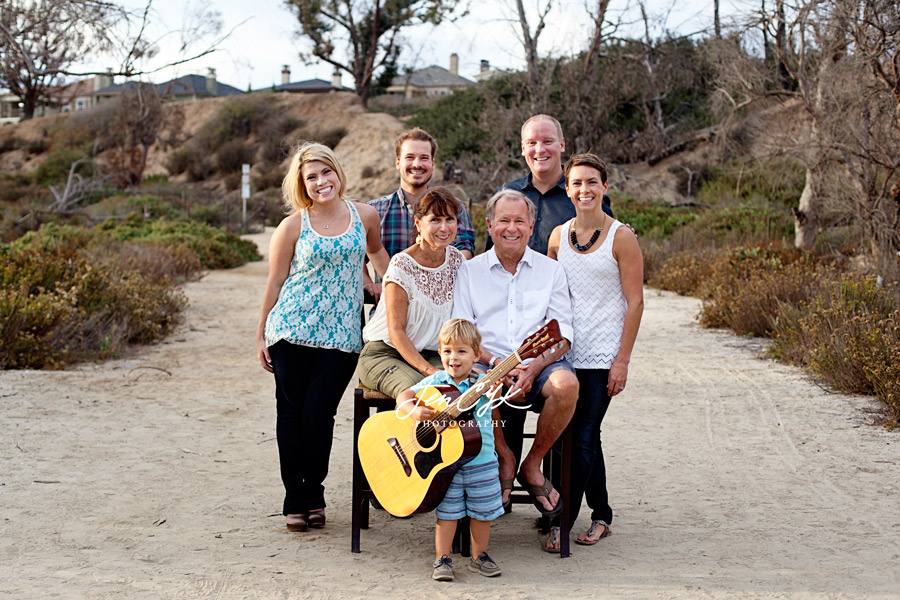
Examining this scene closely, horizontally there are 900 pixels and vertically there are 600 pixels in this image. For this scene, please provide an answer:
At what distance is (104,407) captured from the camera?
7445 mm

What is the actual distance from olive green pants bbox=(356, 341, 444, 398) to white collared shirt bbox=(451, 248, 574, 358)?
0.31 meters

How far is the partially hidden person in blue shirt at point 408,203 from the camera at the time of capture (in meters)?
5.00

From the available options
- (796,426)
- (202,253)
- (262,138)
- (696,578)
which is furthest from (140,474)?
(262,138)

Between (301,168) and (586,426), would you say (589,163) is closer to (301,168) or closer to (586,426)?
(586,426)

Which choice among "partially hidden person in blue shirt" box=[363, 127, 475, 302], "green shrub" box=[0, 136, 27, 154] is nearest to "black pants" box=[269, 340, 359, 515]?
"partially hidden person in blue shirt" box=[363, 127, 475, 302]

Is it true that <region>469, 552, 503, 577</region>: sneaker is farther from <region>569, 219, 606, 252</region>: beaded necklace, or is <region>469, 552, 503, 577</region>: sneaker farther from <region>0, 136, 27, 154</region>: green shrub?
<region>0, 136, 27, 154</region>: green shrub

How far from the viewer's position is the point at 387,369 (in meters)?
4.44

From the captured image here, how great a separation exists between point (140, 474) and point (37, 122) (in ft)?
168

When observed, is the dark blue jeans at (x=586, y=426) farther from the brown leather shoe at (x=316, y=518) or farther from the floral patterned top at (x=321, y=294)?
the brown leather shoe at (x=316, y=518)

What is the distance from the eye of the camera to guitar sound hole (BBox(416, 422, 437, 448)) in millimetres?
4066

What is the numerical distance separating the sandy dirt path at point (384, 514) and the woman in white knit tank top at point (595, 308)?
55 centimetres

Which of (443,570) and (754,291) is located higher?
(754,291)

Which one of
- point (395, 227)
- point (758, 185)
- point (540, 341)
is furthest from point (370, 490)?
point (758, 185)

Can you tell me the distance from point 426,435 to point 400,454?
183 millimetres
